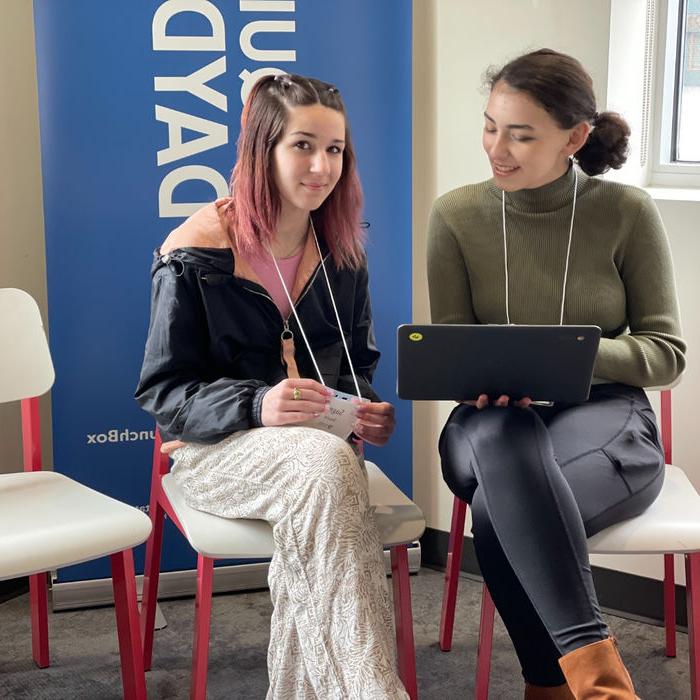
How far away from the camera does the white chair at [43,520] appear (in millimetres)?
1828

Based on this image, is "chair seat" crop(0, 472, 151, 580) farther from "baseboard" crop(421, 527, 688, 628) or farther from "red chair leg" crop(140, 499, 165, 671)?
"baseboard" crop(421, 527, 688, 628)

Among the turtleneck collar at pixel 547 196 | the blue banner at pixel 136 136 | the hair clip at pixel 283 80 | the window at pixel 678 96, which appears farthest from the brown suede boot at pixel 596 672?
the window at pixel 678 96

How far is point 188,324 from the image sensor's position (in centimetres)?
199

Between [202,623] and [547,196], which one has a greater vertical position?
[547,196]

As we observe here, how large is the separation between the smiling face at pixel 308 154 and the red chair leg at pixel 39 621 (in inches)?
39.3

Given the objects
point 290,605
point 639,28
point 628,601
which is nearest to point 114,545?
point 290,605

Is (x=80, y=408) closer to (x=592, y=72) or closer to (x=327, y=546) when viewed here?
(x=327, y=546)

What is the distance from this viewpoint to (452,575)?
2.44 metres

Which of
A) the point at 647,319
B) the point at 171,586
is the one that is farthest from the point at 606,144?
the point at 171,586

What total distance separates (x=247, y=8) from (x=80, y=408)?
1.00 meters

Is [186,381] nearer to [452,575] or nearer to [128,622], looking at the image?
[128,622]

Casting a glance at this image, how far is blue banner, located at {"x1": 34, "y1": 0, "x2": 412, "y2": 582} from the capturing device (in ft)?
8.00

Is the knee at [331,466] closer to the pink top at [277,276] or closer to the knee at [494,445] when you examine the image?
the knee at [494,445]

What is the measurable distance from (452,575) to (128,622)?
79 cm
